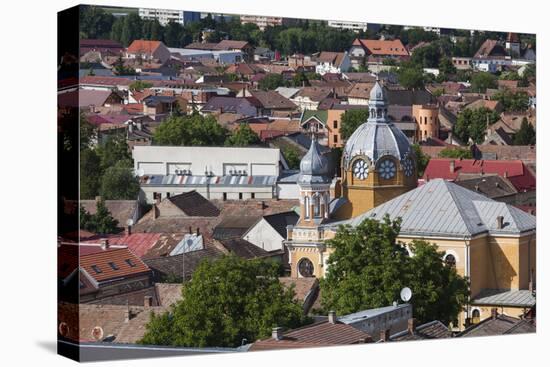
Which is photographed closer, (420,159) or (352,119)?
(352,119)

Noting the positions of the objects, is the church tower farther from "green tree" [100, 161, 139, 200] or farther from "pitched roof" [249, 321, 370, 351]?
"green tree" [100, 161, 139, 200]

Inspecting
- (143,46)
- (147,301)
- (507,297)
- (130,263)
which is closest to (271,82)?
(143,46)

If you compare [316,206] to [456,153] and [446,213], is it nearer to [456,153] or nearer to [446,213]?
[446,213]

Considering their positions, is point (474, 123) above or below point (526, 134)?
above

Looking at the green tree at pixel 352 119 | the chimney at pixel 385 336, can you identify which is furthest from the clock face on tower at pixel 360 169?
the chimney at pixel 385 336

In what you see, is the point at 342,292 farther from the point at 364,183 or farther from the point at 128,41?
the point at 128,41

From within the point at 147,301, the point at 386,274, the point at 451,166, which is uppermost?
the point at 451,166
